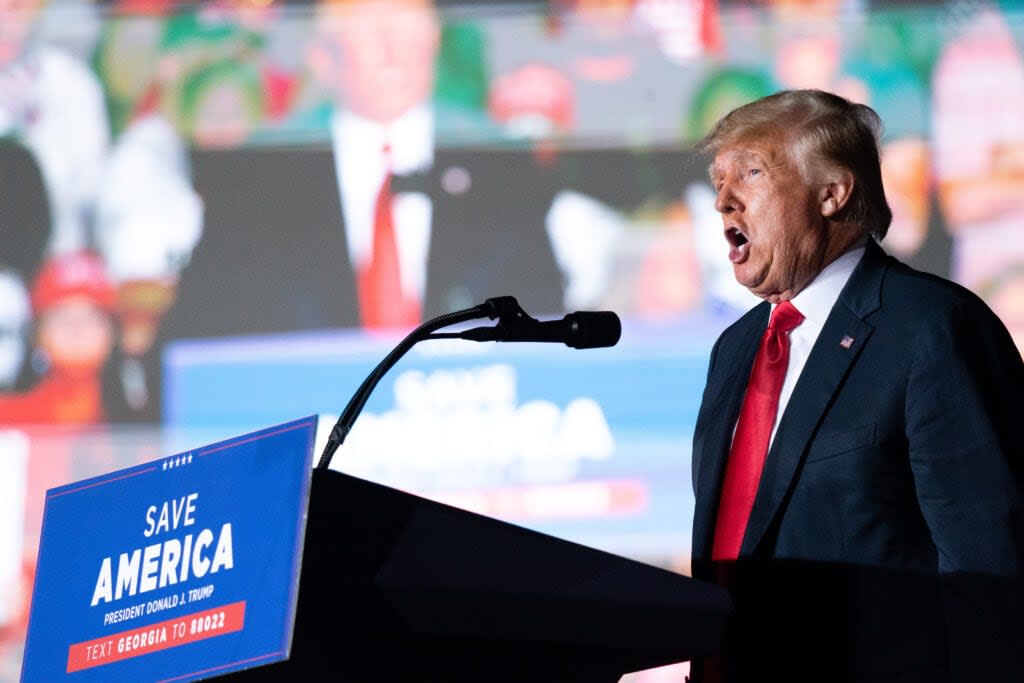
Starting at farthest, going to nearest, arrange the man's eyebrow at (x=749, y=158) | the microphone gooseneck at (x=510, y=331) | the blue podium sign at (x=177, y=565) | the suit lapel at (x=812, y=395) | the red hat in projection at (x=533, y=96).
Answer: the red hat in projection at (x=533, y=96) < the man's eyebrow at (x=749, y=158) < the suit lapel at (x=812, y=395) < the microphone gooseneck at (x=510, y=331) < the blue podium sign at (x=177, y=565)

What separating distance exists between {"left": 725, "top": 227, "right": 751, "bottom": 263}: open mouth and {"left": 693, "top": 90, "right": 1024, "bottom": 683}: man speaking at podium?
76 millimetres

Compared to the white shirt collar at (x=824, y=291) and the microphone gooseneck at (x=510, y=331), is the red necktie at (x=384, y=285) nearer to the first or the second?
the white shirt collar at (x=824, y=291)

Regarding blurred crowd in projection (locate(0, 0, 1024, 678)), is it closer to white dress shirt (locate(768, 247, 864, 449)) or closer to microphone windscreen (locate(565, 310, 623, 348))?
white dress shirt (locate(768, 247, 864, 449))

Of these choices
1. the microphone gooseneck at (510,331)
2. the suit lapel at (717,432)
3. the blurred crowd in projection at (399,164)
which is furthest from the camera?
the blurred crowd in projection at (399,164)

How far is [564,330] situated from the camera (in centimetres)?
174

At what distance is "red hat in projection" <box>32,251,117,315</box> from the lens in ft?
12.7

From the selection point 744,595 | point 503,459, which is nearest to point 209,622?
point 744,595

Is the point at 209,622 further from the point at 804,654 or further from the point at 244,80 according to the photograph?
the point at 244,80

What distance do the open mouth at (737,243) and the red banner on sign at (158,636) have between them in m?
1.12

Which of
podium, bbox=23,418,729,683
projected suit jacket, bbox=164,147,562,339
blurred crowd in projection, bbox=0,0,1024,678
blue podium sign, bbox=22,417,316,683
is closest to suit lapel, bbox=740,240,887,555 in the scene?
podium, bbox=23,418,729,683

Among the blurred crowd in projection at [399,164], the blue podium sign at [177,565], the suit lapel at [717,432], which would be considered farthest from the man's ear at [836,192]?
the blurred crowd in projection at [399,164]

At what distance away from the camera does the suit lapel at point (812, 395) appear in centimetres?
191

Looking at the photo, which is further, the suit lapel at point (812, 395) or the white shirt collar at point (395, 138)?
the white shirt collar at point (395, 138)

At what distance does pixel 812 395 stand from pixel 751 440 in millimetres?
125
